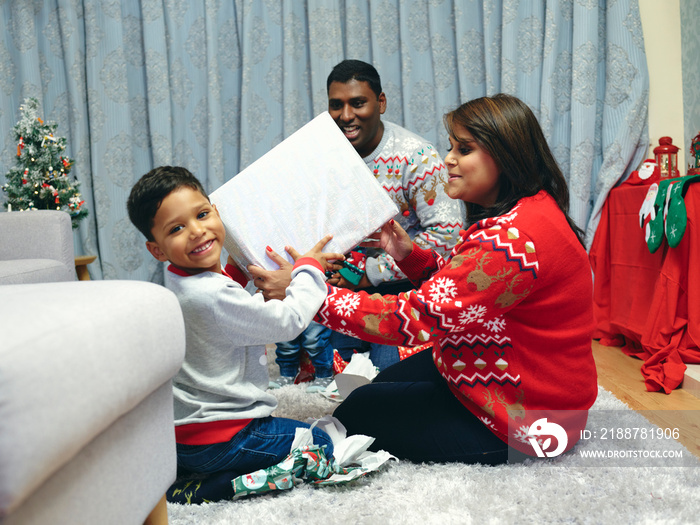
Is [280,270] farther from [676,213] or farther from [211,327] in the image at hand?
[676,213]

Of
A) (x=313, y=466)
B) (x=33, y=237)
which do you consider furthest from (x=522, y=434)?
(x=33, y=237)

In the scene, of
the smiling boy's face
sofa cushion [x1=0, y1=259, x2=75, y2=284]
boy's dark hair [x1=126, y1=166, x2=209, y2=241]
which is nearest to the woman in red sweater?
the smiling boy's face

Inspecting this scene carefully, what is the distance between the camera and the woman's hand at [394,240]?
1386mm

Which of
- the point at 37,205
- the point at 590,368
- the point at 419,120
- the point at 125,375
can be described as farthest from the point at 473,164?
the point at 37,205

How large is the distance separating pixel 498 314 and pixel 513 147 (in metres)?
0.34

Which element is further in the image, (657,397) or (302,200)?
(657,397)

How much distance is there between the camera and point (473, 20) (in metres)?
2.53

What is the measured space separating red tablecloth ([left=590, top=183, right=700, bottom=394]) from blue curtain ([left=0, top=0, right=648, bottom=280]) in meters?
0.17

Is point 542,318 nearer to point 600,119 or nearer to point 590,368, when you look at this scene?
point 590,368

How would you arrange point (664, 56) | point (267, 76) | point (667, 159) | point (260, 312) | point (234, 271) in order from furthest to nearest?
point (267, 76), point (664, 56), point (667, 159), point (234, 271), point (260, 312)

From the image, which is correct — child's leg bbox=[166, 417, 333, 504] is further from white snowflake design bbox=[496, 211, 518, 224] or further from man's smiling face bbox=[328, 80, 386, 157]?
man's smiling face bbox=[328, 80, 386, 157]

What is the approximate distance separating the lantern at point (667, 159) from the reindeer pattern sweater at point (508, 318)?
1378 mm

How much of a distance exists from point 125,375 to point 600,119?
241cm

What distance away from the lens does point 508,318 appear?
112 centimetres
